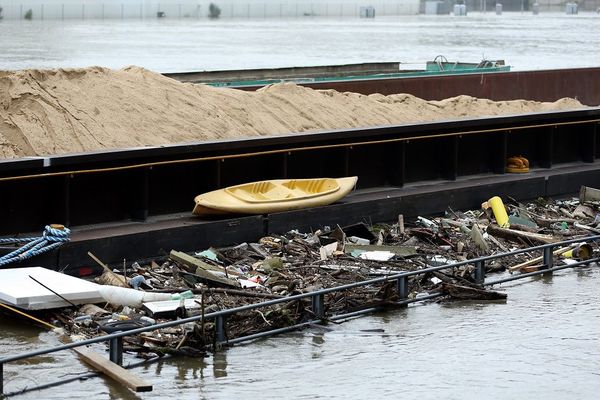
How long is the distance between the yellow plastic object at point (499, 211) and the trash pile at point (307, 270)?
0.02 metres

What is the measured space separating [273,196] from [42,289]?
547 centimetres

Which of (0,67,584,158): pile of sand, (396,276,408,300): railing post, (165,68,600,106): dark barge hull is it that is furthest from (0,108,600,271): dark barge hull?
(165,68,600,106): dark barge hull

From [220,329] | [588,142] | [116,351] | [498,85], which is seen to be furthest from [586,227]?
[498,85]

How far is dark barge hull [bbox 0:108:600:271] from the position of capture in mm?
16312

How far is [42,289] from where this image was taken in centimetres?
1365

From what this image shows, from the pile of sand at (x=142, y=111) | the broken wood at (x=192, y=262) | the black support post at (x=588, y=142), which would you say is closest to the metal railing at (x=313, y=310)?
the broken wood at (x=192, y=262)

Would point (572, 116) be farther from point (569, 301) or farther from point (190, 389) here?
point (190, 389)

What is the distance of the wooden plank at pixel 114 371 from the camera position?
37.7 ft

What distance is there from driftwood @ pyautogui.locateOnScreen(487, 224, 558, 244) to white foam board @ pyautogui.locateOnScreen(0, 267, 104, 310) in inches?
283

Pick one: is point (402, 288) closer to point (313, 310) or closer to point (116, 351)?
point (313, 310)

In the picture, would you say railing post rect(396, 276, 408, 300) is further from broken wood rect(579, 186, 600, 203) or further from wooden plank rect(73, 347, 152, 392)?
broken wood rect(579, 186, 600, 203)

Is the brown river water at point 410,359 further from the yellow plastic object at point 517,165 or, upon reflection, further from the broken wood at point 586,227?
the yellow plastic object at point 517,165

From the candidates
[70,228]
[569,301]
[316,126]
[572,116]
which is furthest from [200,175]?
[572,116]

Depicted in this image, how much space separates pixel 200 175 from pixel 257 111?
12.1ft
